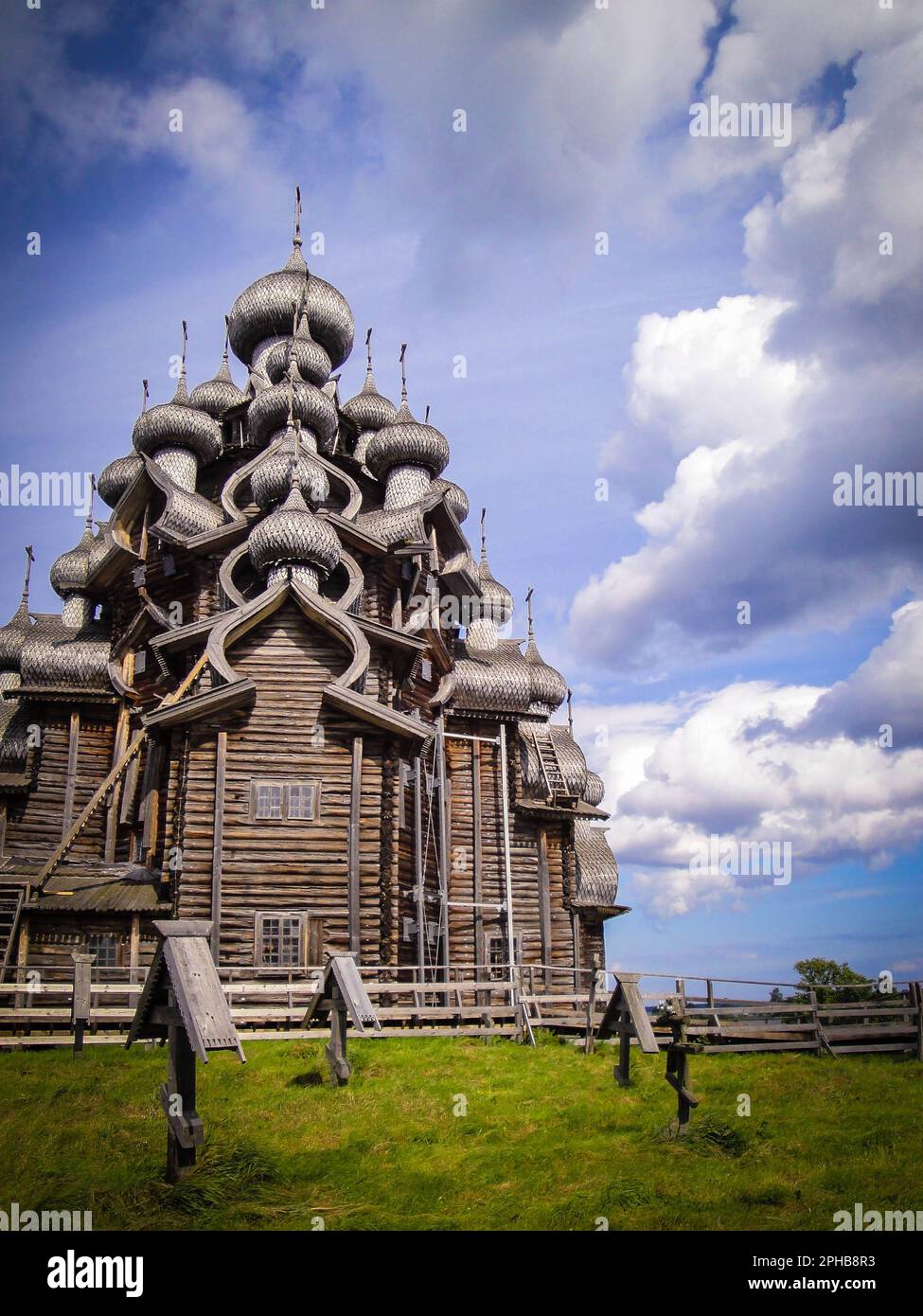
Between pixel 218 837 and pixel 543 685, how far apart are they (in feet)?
53.7

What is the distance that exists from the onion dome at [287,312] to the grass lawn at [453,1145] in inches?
1060

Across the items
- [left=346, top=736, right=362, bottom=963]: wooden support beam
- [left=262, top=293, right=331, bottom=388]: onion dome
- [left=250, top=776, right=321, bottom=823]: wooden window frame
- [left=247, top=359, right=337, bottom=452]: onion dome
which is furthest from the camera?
[left=262, top=293, right=331, bottom=388]: onion dome

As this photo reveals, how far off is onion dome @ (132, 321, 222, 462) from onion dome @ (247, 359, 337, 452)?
1279mm

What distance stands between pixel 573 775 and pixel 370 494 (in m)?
11.0

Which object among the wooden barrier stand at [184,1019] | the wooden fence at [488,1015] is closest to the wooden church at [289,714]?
the wooden fence at [488,1015]

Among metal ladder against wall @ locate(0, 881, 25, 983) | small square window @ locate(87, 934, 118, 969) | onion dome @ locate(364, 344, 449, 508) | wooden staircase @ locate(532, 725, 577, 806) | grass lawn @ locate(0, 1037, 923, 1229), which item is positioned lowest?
grass lawn @ locate(0, 1037, 923, 1229)

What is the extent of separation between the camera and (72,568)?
33.0m

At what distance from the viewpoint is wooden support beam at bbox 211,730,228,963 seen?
1861 centimetres

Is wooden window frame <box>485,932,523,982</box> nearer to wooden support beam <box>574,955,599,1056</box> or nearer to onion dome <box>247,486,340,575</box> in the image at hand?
wooden support beam <box>574,955,599,1056</box>

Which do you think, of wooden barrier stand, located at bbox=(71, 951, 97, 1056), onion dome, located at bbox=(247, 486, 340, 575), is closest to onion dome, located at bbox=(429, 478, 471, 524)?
onion dome, located at bbox=(247, 486, 340, 575)

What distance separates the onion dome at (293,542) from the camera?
2261cm

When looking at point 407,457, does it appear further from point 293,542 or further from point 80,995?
point 80,995
